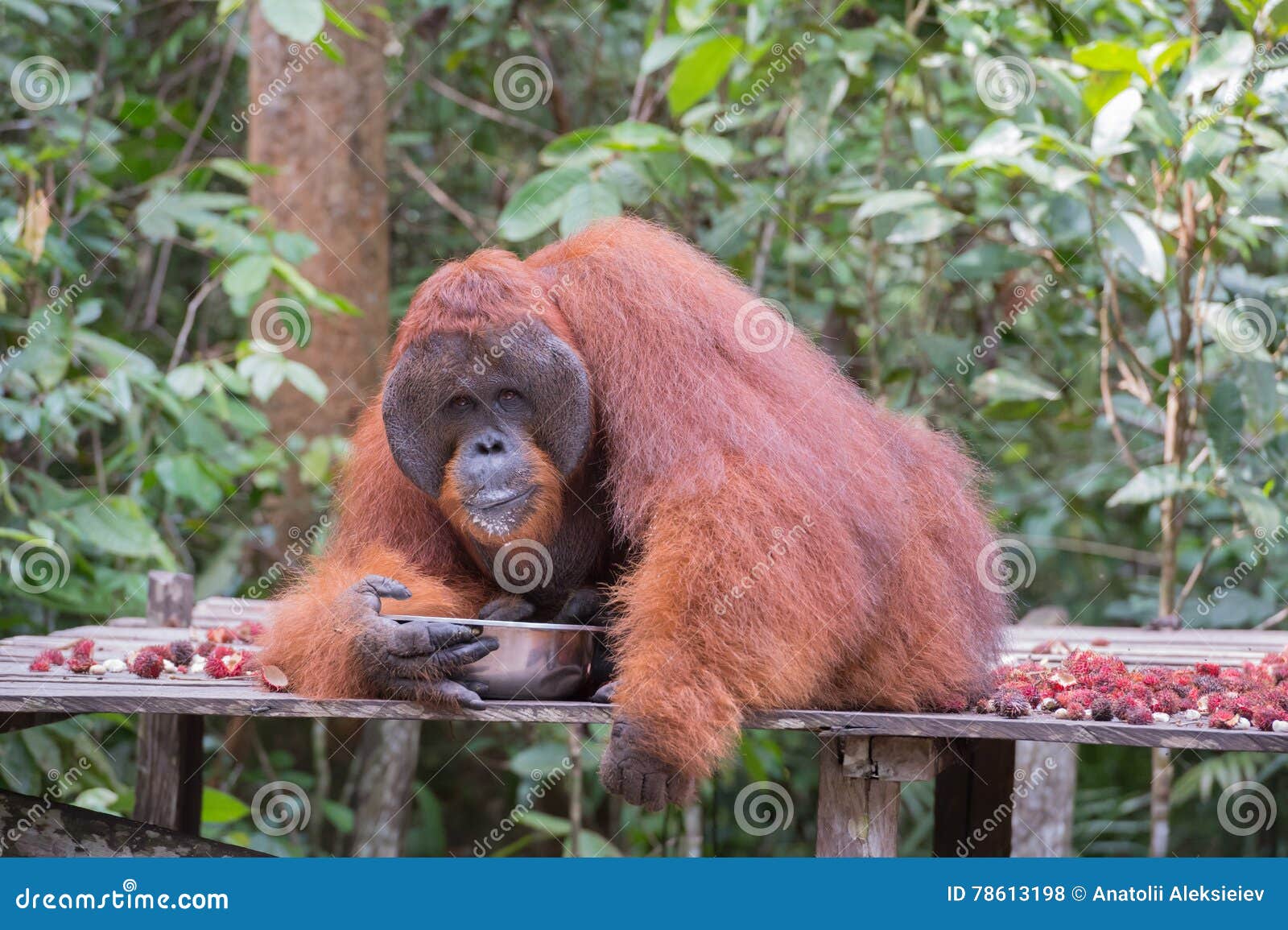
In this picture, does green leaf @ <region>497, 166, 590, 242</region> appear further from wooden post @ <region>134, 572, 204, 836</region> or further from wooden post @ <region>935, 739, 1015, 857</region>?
wooden post @ <region>935, 739, 1015, 857</region>

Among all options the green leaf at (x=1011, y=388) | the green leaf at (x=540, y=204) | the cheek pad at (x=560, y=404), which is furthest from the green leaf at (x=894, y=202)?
the cheek pad at (x=560, y=404)

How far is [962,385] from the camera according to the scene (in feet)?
18.5

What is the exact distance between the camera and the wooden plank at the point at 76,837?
313 centimetres

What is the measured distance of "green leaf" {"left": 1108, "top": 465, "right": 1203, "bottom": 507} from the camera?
177 inches

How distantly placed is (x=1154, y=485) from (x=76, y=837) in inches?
135

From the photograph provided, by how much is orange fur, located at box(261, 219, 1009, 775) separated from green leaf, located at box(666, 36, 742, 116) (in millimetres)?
1761

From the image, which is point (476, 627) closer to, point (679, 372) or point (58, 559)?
point (679, 372)

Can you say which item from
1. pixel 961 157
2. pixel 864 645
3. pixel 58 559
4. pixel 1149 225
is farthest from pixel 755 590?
pixel 58 559

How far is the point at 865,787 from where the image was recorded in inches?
111

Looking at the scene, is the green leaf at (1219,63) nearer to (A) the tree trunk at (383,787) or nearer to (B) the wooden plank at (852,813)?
(B) the wooden plank at (852,813)

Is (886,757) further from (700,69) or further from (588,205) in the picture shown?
(700,69)

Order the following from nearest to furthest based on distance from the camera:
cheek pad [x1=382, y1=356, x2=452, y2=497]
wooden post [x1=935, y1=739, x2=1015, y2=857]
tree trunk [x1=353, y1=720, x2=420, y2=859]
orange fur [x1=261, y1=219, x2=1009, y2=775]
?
orange fur [x1=261, y1=219, x2=1009, y2=775] < cheek pad [x1=382, y1=356, x2=452, y2=497] < wooden post [x1=935, y1=739, x2=1015, y2=857] < tree trunk [x1=353, y1=720, x2=420, y2=859]

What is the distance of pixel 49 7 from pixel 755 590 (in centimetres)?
444

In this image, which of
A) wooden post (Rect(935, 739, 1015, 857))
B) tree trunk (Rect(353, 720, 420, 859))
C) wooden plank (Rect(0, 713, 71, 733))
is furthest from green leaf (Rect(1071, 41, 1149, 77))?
tree trunk (Rect(353, 720, 420, 859))
